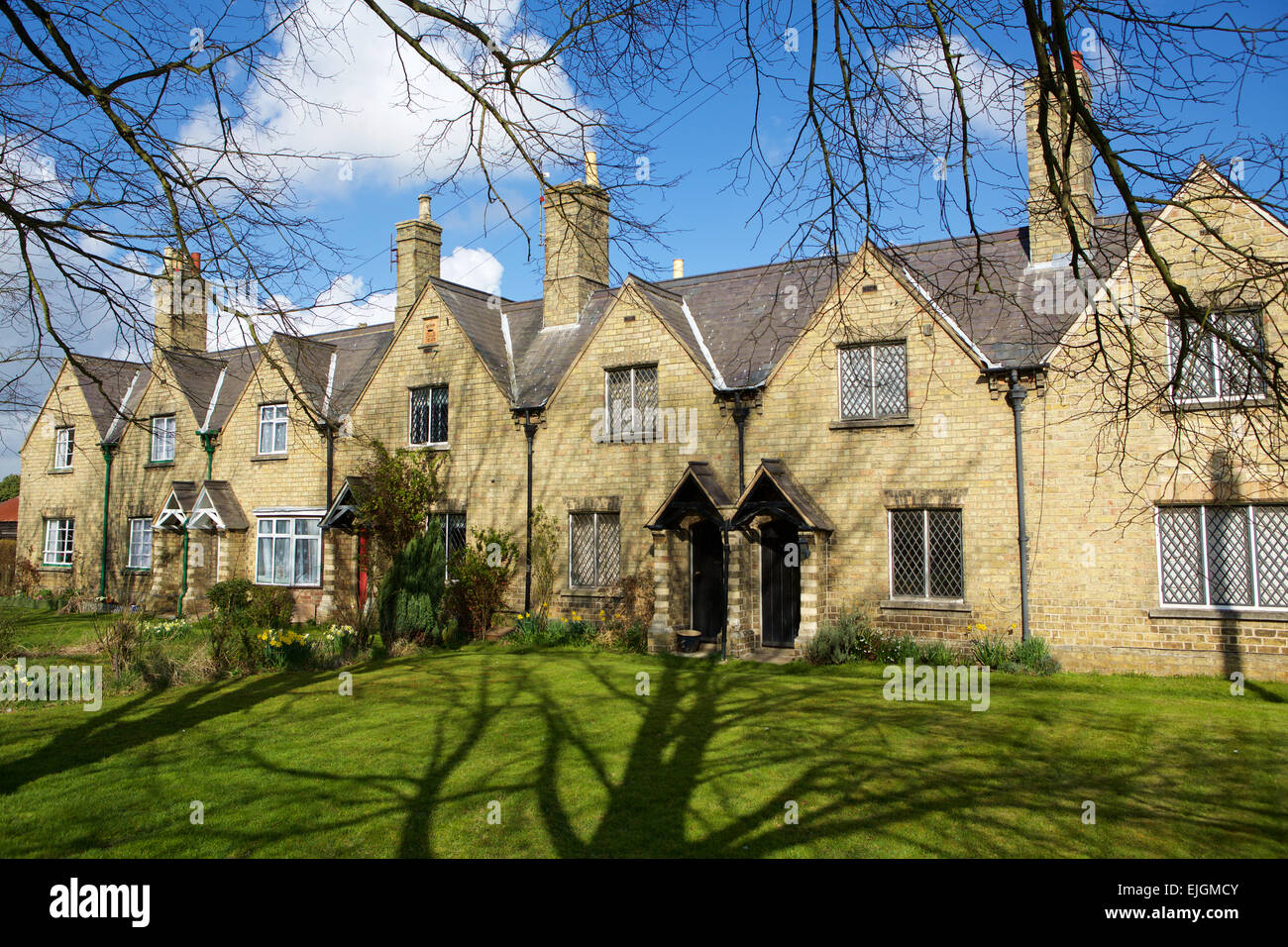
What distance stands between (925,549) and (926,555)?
12cm

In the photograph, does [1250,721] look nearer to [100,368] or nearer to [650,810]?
[650,810]

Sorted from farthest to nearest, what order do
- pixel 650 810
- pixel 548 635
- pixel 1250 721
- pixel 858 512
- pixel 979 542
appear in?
pixel 548 635 → pixel 858 512 → pixel 979 542 → pixel 1250 721 → pixel 650 810

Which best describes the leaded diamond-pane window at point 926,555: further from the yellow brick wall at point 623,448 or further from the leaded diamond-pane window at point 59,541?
the leaded diamond-pane window at point 59,541

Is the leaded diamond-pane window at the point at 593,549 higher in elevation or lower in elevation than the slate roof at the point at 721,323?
lower

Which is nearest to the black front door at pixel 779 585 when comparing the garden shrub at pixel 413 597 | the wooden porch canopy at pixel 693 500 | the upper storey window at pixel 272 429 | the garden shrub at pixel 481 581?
the wooden porch canopy at pixel 693 500

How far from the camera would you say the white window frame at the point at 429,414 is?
23.9 m

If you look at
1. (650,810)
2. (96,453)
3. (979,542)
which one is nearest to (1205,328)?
(650,810)

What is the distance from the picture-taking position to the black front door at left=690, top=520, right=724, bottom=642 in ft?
65.0

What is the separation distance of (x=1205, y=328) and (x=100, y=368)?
39215 millimetres

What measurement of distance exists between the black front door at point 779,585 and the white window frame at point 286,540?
45.2 ft

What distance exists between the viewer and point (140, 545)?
101 ft

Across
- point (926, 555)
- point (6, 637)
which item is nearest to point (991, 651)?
point (926, 555)

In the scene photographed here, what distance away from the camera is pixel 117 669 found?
1452 cm
